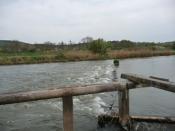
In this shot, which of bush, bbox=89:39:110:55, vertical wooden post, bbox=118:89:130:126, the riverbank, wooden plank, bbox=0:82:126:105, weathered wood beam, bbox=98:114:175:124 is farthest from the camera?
bush, bbox=89:39:110:55

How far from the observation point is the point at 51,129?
7727 millimetres

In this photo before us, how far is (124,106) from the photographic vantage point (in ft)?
20.6

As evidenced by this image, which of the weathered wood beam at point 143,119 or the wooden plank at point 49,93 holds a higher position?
the wooden plank at point 49,93

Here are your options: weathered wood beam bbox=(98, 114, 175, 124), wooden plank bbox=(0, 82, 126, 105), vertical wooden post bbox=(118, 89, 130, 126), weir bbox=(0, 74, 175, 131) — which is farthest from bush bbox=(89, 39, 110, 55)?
wooden plank bbox=(0, 82, 126, 105)

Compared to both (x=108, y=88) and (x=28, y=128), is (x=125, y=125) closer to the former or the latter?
(x=108, y=88)

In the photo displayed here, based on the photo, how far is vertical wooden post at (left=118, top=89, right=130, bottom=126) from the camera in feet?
20.0

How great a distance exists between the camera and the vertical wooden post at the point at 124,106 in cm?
610

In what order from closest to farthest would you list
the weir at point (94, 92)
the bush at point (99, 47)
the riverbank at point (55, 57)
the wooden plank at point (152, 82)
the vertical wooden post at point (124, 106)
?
1. the weir at point (94, 92)
2. the wooden plank at point (152, 82)
3. the vertical wooden post at point (124, 106)
4. the riverbank at point (55, 57)
5. the bush at point (99, 47)

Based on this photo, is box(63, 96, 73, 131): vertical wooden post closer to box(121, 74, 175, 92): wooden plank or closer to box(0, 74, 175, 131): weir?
box(0, 74, 175, 131): weir

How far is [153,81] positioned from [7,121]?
554 centimetres

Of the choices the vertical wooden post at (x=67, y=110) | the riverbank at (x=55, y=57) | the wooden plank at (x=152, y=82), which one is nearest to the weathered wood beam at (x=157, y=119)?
the wooden plank at (x=152, y=82)

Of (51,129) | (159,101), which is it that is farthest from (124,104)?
(159,101)

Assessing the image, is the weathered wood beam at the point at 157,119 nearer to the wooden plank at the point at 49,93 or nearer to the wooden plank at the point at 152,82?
the wooden plank at the point at 152,82

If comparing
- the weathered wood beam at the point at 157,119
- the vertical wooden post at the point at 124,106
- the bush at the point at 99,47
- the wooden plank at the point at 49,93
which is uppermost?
the bush at the point at 99,47
